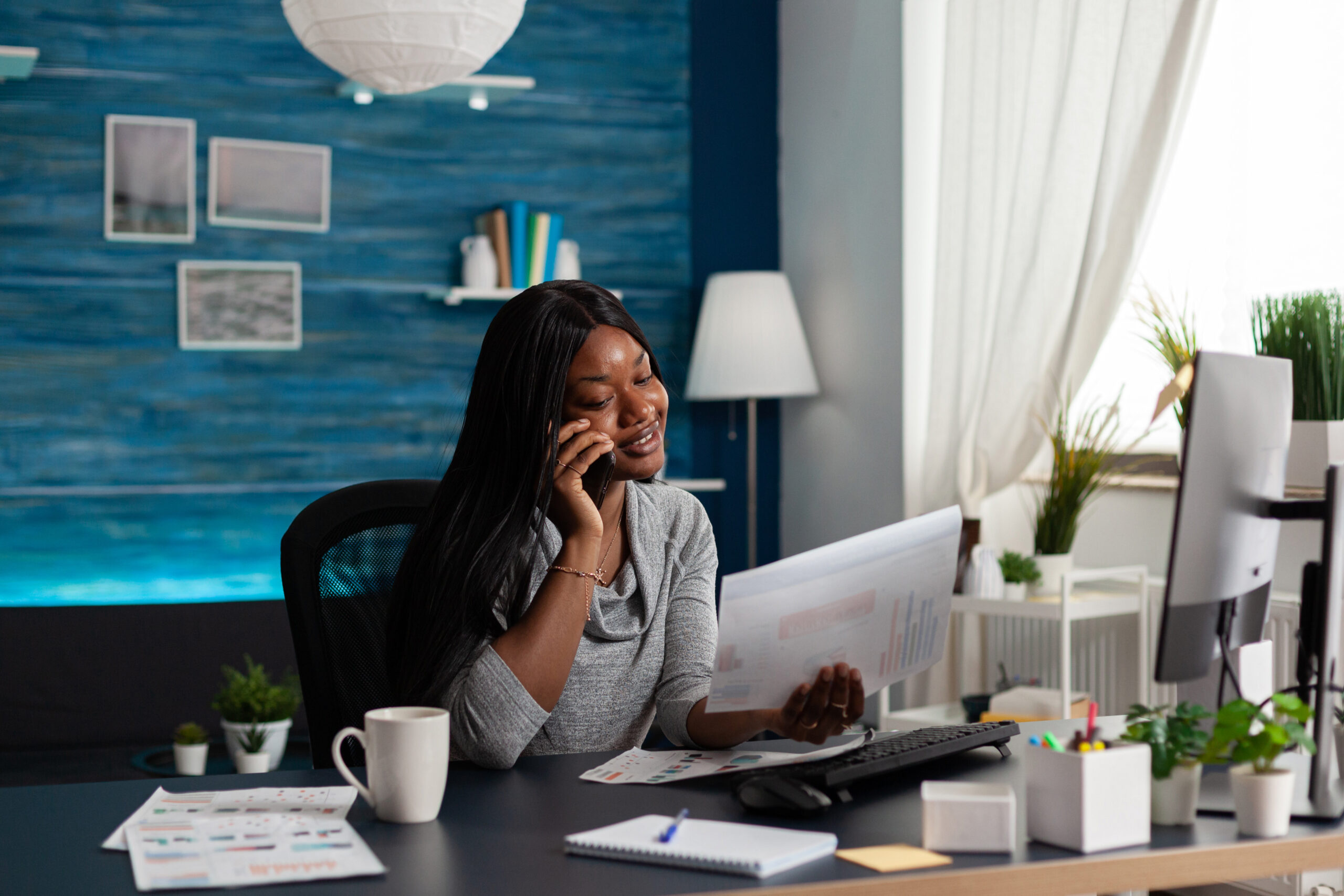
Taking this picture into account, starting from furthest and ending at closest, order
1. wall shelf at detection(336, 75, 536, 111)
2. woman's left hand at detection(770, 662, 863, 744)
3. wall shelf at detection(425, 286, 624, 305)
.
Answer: wall shelf at detection(425, 286, 624, 305), wall shelf at detection(336, 75, 536, 111), woman's left hand at detection(770, 662, 863, 744)

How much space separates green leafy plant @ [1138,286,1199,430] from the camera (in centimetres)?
271

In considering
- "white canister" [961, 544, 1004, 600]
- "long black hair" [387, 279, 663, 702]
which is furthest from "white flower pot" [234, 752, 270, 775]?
"white canister" [961, 544, 1004, 600]

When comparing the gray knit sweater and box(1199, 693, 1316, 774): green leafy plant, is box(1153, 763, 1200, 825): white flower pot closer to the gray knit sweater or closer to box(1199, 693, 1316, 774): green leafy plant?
box(1199, 693, 1316, 774): green leafy plant

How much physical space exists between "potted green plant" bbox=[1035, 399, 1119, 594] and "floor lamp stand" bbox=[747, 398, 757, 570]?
3.86ft

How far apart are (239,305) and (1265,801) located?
3.39 m

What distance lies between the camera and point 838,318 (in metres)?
3.92

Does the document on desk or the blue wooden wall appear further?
the blue wooden wall

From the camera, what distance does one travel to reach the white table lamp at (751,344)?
3.82 meters

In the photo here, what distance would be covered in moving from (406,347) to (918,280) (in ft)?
5.29

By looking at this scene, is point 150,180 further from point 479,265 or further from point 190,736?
point 190,736

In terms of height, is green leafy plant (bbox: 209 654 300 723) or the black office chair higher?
the black office chair

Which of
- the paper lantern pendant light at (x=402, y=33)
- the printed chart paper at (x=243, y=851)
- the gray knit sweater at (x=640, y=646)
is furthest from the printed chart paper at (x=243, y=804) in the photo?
the paper lantern pendant light at (x=402, y=33)

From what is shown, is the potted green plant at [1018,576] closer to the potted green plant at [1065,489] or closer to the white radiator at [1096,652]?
the potted green plant at [1065,489]

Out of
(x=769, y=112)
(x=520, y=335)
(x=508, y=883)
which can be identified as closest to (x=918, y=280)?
(x=769, y=112)
